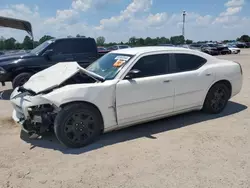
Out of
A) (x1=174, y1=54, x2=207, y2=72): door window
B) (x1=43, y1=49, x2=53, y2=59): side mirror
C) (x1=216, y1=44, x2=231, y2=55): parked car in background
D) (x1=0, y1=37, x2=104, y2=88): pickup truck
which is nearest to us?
(x1=174, y1=54, x2=207, y2=72): door window

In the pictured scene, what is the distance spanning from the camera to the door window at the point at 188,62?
4902 mm

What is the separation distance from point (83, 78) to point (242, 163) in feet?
9.48

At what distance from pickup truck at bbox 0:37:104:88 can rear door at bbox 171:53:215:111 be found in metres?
4.53

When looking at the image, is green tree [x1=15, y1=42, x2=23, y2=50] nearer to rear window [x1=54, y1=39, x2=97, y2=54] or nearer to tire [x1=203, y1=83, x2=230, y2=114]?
rear window [x1=54, y1=39, x2=97, y2=54]

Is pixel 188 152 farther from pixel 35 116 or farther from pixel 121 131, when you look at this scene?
pixel 35 116

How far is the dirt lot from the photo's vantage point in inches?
120

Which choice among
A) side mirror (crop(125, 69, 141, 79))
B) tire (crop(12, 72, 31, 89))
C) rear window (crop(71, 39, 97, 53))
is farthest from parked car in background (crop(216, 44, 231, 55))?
side mirror (crop(125, 69, 141, 79))

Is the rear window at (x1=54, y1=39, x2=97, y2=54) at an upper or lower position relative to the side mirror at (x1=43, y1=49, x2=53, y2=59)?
upper

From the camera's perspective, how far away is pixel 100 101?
397cm

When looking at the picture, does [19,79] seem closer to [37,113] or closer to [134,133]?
[37,113]

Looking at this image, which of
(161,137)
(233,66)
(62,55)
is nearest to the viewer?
(161,137)

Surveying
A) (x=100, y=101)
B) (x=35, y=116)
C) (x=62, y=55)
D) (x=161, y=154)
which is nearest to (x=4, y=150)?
(x=35, y=116)

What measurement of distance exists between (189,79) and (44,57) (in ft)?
16.9

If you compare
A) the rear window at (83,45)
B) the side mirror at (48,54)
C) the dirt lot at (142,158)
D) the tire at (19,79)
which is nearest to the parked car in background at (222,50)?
the rear window at (83,45)
